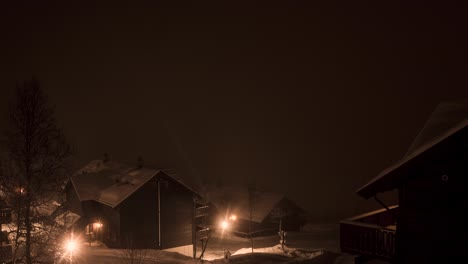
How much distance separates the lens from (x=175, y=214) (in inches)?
1615

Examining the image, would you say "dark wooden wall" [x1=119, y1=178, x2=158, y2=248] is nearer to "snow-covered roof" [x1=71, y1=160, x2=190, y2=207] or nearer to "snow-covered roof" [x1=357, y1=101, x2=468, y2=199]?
"snow-covered roof" [x1=71, y1=160, x2=190, y2=207]

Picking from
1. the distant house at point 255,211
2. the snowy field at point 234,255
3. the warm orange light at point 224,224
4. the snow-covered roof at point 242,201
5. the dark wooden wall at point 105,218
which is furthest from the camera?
the warm orange light at point 224,224

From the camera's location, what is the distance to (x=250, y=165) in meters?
187

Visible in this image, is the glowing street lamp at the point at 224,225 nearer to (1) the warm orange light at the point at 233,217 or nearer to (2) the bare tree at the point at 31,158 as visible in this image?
(1) the warm orange light at the point at 233,217

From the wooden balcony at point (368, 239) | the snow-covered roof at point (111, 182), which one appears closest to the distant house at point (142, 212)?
the snow-covered roof at point (111, 182)

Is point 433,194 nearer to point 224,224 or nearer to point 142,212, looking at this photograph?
point 142,212

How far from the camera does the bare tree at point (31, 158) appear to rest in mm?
19609

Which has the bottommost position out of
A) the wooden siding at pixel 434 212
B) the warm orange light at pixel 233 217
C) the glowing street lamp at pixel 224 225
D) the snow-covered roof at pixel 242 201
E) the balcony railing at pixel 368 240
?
the glowing street lamp at pixel 224 225

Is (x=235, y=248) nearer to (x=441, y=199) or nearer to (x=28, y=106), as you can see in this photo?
(x=28, y=106)

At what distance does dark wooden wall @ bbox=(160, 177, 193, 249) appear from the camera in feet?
132

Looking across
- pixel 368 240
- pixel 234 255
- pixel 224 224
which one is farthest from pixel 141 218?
pixel 368 240

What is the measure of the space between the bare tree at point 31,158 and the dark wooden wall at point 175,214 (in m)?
20.4

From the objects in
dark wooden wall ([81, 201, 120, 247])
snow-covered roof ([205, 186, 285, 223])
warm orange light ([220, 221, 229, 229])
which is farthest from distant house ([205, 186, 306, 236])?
dark wooden wall ([81, 201, 120, 247])

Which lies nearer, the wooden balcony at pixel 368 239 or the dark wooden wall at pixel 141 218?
the wooden balcony at pixel 368 239
